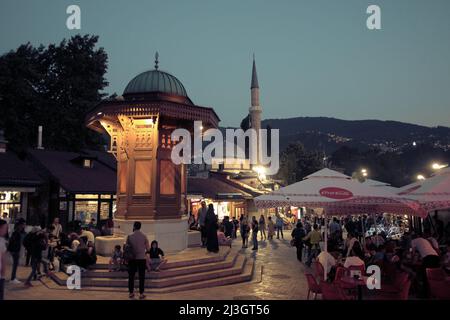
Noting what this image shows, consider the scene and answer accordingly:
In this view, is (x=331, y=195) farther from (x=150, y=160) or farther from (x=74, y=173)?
(x=74, y=173)

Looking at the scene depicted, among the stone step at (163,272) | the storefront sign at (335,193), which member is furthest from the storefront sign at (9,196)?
the storefront sign at (335,193)

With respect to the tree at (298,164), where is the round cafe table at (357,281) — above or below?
below

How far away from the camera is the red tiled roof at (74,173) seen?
70.8 feet

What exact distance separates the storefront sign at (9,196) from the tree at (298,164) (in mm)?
47957

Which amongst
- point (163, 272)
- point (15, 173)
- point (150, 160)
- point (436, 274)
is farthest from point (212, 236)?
point (15, 173)

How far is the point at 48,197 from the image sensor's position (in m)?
22.0

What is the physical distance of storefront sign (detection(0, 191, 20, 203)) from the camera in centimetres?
2026

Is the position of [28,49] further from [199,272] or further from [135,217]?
[199,272]

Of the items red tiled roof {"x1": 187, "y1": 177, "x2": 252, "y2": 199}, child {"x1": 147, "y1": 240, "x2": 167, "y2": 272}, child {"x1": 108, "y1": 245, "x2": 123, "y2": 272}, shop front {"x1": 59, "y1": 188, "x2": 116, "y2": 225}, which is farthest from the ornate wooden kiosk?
red tiled roof {"x1": 187, "y1": 177, "x2": 252, "y2": 199}

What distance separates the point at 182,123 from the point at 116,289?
248 inches

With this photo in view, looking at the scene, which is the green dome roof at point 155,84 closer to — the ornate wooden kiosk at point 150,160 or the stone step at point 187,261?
the ornate wooden kiosk at point 150,160

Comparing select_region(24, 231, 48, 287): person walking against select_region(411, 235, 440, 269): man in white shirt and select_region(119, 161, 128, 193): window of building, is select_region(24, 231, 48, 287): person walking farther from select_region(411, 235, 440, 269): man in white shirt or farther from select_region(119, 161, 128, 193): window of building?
select_region(411, 235, 440, 269): man in white shirt

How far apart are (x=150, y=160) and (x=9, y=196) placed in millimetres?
12131
